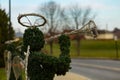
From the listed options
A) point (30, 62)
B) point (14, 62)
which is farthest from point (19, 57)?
point (30, 62)

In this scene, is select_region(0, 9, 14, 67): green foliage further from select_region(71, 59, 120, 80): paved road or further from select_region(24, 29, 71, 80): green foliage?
select_region(24, 29, 71, 80): green foliage

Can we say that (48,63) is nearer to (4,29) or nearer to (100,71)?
(4,29)

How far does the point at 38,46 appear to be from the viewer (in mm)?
9625

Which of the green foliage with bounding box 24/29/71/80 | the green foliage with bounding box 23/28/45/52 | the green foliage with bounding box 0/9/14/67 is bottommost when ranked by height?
the green foliage with bounding box 24/29/71/80

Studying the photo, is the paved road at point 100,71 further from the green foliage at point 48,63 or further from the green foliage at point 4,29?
the green foliage at point 48,63

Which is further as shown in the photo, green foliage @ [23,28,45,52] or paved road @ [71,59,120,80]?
paved road @ [71,59,120,80]

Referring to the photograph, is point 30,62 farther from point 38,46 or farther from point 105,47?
point 105,47

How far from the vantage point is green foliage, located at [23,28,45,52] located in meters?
9.59

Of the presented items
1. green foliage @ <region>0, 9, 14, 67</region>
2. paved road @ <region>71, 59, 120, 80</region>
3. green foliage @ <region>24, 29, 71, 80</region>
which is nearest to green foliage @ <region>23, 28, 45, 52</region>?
green foliage @ <region>24, 29, 71, 80</region>

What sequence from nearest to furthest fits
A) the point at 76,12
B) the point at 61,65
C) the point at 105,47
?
1. the point at 61,65
2. the point at 76,12
3. the point at 105,47

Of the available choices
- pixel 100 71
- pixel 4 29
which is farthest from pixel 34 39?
pixel 100 71

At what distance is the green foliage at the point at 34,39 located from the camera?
959 cm

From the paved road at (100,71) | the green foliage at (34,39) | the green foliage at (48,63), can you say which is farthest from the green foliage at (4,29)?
the green foliage at (48,63)

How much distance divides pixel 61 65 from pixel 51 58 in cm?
25
